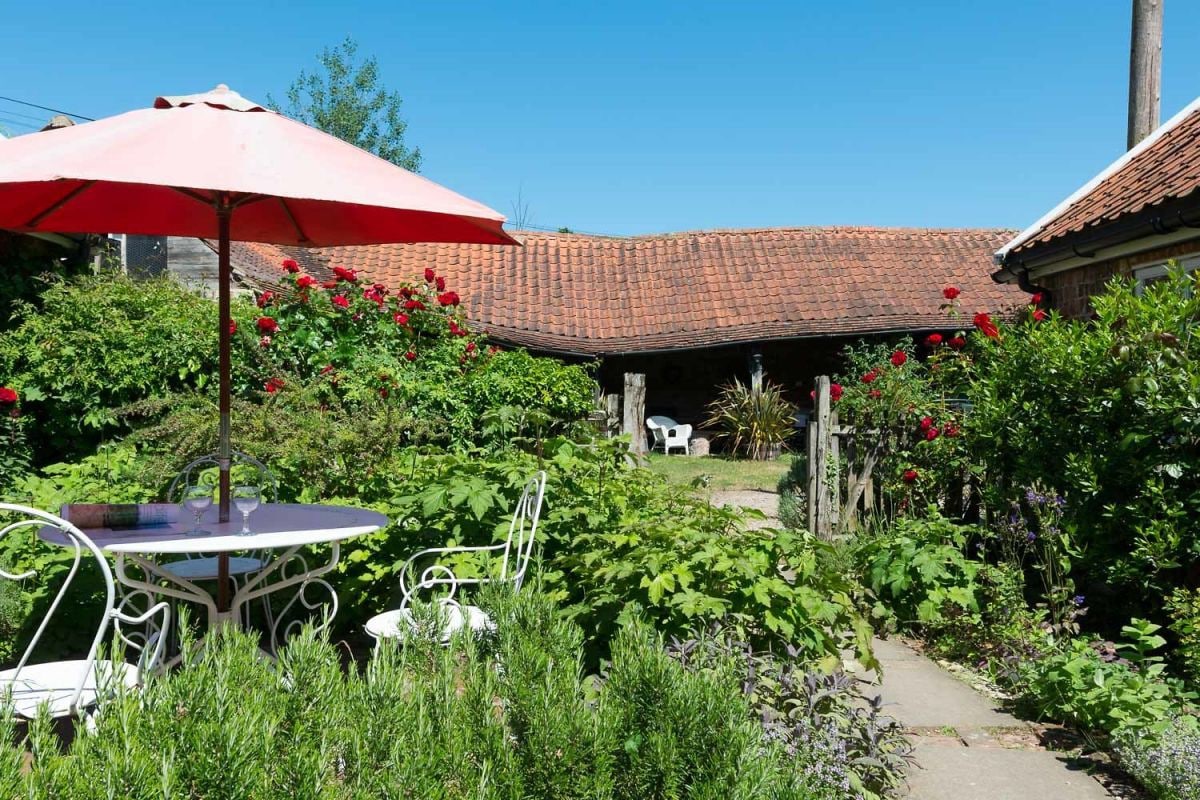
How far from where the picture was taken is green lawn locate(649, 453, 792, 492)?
12.0m

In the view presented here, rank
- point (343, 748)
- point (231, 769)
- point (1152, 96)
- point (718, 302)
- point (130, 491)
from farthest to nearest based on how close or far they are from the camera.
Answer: point (718, 302) → point (1152, 96) → point (130, 491) → point (343, 748) → point (231, 769)

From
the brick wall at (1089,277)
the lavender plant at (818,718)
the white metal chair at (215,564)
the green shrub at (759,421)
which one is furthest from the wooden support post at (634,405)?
the lavender plant at (818,718)

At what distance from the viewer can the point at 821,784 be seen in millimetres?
2535

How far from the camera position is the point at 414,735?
173cm

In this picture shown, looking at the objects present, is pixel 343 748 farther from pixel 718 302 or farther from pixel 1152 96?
pixel 718 302

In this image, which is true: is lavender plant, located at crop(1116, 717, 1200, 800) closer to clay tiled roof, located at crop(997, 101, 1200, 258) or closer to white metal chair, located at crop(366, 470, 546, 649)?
white metal chair, located at crop(366, 470, 546, 649)

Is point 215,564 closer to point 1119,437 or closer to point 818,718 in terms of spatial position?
point 818,718

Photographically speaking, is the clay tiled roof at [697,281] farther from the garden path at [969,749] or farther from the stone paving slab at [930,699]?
the garden path at [969,749]

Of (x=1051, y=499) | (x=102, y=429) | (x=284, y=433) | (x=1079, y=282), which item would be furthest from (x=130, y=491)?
(x=1079, y=282)

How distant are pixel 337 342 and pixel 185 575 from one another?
4285mm

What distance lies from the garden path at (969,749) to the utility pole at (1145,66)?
25.3 ft

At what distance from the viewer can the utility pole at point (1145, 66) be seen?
31.7 feet

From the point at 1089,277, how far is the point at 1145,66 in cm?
283

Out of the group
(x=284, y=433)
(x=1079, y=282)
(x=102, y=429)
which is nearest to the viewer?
(x=284, y=433)
